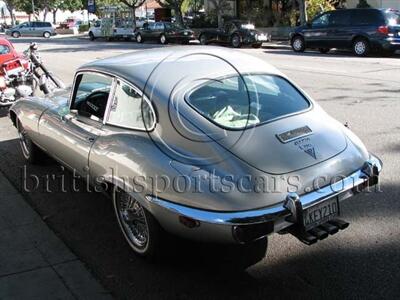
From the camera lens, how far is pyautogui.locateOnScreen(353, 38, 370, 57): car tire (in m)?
19.3

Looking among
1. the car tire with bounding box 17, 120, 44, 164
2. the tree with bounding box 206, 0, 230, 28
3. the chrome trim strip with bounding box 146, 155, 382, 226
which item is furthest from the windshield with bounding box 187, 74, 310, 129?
the tree with bounding box 206, 0, 230, 28

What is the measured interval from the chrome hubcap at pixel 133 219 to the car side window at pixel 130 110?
0.58m

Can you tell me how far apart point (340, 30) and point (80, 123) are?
17219 mm

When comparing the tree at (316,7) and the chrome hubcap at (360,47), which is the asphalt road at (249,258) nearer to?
the chrome hubcap at (360,47)

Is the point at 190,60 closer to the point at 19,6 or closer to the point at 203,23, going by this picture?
the point at 203,23

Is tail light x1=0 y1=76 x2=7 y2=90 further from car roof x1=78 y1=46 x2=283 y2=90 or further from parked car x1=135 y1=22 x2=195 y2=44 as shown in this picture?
parked car x1=135 y1=22 x2=195 y2=44

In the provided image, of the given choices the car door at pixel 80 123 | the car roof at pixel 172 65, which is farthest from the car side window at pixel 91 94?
the car roof at pixel 172 65

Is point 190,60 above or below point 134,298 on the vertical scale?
above

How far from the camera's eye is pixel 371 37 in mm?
19078

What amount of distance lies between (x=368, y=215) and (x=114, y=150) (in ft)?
7.54

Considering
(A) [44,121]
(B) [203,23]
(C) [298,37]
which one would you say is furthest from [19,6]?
(A) [44,121]

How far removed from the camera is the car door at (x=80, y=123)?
4.60 meters

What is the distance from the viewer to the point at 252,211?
3389 millimetres

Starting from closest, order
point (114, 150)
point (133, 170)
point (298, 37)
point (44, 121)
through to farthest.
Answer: point (133, 170), point (114, 150), point (44, 121), point (298, 37)
